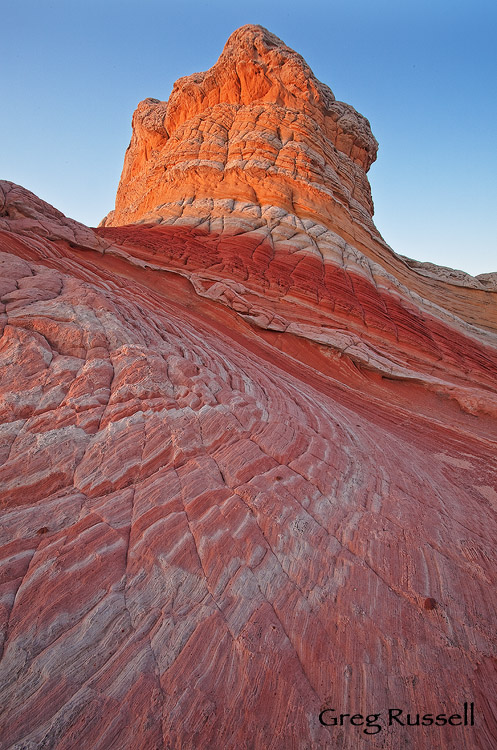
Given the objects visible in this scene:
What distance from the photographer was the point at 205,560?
3.09m

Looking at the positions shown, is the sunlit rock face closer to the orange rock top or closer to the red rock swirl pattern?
the red rock swirl pattern

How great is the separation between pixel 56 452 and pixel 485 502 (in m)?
6.08

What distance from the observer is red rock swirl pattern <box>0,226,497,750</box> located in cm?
227

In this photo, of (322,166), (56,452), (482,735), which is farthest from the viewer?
(322,166)

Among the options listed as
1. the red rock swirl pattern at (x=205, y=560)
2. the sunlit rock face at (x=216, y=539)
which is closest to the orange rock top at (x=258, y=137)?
the sunlit rock face at (x=216, y=539)

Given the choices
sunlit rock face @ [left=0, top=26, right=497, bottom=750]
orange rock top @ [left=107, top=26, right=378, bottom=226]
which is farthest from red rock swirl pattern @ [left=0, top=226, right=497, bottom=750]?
orange rock top @ [left=107, top=26, right=378, bottom=226]

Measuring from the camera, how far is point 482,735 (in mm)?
2438

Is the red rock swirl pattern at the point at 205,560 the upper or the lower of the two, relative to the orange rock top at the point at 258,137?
lower

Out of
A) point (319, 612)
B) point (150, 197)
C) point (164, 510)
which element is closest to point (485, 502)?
point (319, 612)

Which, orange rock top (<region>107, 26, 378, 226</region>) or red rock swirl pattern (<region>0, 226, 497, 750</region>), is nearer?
red rock swirl pattern (<region>0, 226, 497, 750</region>)

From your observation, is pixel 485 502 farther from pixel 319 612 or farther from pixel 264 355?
pixel 264 355

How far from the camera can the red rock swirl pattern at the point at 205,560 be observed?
2271 millimetres

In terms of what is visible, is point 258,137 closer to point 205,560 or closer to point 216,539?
point 216,539

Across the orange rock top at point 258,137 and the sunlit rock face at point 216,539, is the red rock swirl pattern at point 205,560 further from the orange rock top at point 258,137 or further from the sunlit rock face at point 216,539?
the orange rock top at point 258,137
